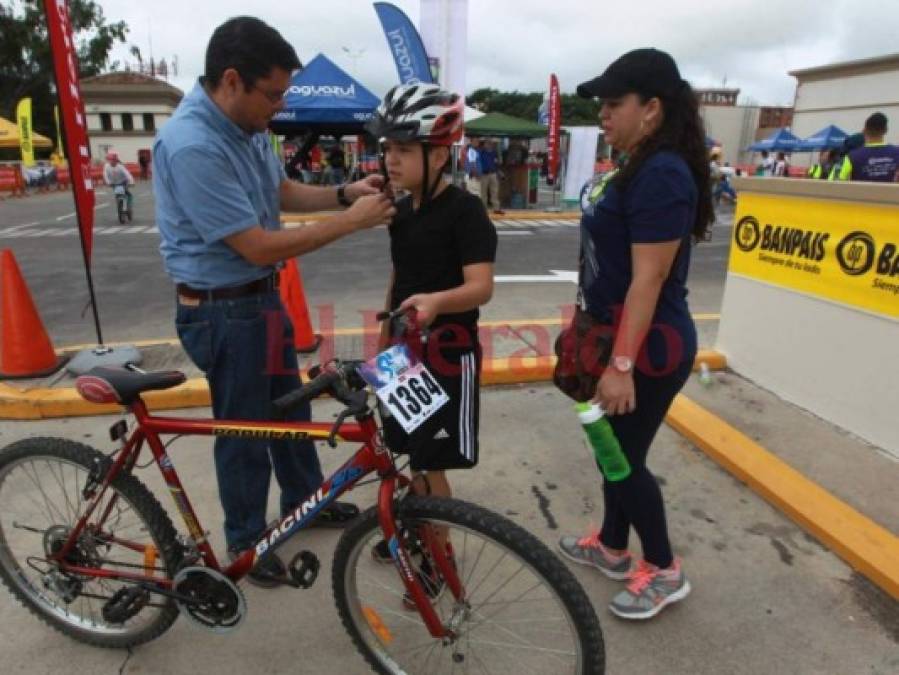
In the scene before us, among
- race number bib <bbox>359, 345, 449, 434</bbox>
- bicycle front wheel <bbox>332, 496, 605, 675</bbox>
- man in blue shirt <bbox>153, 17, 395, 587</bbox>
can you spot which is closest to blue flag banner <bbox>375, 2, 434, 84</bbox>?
man in blue shirt <bbox>153, 17, 395, 587</bbox>

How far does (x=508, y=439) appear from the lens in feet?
12.3

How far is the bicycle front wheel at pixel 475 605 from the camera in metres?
1.68

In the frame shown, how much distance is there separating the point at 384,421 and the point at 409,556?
1.50ft

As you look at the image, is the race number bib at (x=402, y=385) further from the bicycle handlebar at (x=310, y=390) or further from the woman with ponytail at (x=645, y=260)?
the woman with ponytail at (x=645, y=260)

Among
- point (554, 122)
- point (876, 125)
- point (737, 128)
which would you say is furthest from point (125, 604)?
point (737, 128)

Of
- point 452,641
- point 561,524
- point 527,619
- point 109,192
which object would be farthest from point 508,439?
point 109,192

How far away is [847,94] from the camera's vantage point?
118 ft

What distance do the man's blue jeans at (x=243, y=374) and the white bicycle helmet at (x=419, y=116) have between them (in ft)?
2.69

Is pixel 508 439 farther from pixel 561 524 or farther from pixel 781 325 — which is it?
pixel 781 325

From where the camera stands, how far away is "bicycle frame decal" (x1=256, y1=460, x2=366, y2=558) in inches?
71.8

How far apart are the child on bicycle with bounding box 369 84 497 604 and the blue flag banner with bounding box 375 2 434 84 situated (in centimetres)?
572

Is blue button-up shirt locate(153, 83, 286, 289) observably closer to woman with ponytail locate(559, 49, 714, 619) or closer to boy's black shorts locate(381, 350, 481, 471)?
boy's black shorts locate(381, 350, 481, 471)

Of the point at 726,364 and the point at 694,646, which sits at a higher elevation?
the point at 726,364

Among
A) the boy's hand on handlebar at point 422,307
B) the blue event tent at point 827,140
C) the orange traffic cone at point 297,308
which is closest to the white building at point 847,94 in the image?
the blue event tent at point 827,140
